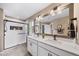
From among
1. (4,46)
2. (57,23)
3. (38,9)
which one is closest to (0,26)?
(4,46)

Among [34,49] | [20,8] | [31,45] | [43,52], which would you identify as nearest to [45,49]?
[43,52]

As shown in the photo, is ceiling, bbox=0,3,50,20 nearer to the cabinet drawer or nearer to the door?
the door

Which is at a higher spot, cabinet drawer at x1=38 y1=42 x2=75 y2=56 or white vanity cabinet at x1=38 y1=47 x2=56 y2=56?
cabinet drawer at x1=38 y1=42 x2=75 y2=56

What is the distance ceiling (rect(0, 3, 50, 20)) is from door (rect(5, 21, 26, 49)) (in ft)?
0.61

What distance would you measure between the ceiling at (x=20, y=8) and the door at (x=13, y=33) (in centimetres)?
19

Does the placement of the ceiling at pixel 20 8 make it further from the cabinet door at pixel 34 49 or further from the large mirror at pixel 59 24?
the cabinet door at pixel 34 49

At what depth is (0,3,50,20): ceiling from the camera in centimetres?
174

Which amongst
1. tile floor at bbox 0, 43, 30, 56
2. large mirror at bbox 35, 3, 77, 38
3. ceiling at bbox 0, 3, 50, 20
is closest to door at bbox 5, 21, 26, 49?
tile floor at bbox 0, 43, 30, 56

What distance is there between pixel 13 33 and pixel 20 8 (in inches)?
21.2

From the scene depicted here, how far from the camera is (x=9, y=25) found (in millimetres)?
1907

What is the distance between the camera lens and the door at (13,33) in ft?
Answer: 6.21

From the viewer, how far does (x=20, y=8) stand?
1.80m

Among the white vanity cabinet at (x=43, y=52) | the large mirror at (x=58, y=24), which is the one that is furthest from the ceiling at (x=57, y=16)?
the white vanity cabinet at (x=43, y=52)

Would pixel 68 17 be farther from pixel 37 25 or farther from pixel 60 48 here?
pixel 37 25
